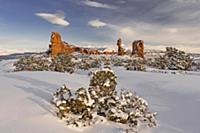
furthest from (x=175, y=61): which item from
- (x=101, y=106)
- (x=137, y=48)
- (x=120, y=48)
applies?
(x=120, y=48)

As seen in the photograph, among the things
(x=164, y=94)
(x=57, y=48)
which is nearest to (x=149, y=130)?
(x=164, y=94)

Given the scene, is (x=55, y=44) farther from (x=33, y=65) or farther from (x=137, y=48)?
(x=33, y=65)

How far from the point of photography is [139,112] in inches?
334

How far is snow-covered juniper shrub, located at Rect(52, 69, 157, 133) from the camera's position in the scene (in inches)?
313

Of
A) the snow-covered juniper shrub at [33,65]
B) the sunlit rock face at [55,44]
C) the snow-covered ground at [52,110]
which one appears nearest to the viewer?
the snow-covered ground at [52,110]

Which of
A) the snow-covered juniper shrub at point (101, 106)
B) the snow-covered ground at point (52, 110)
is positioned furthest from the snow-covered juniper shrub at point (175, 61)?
the snow-covered juniper shrub at point (101, 106)

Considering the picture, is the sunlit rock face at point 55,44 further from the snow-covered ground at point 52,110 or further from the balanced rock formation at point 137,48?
the snow-covered ground at point 52,110

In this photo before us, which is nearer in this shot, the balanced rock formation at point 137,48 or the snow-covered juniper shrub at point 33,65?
the snow-covered juniper shrub at point 33,65

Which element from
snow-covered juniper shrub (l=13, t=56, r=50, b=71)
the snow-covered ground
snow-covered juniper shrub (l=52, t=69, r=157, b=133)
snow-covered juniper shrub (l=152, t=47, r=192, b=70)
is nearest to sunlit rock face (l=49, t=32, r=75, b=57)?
snow-covered juniper shrub (l=152, t=47, r=192, b=70)

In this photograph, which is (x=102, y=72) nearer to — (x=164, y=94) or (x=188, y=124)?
(x=188, y=124)

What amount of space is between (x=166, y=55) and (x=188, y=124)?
3172 cm

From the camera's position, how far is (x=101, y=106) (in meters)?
8.77

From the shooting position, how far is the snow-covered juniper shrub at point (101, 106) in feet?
26.1

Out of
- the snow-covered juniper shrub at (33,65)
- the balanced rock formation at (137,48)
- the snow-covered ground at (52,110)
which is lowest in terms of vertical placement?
the snow-covered ground at (52,110)
